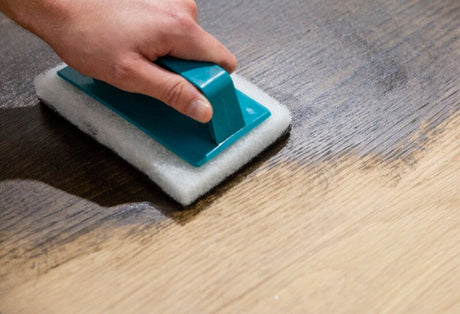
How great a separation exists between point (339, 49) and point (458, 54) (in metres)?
0.20

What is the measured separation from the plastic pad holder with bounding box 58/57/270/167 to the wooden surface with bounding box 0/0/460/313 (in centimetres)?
6

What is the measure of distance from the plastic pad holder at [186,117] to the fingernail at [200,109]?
0.01m

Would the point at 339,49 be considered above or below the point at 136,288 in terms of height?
above

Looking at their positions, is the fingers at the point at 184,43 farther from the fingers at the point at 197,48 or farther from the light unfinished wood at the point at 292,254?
the light unfinished wood at the point at 292,254

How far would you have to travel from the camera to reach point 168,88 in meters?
0.61

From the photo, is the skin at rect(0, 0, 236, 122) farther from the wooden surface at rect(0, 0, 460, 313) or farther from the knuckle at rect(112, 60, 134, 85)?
the wooden surface at rect(0, 0, 460, 313)

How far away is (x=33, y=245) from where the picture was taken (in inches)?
23.7

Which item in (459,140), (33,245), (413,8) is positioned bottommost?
(33,245)

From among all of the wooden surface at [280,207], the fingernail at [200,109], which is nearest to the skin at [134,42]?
the fingernail at [200,109]

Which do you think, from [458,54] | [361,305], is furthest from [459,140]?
[361,305]

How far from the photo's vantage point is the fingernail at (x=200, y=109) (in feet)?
1.98

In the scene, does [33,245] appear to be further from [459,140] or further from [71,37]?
[459,140]

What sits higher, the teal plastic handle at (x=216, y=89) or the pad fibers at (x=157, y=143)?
the teal plastic handle at (x=216, y=89)

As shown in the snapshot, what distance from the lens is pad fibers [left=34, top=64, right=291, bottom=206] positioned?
64cm
